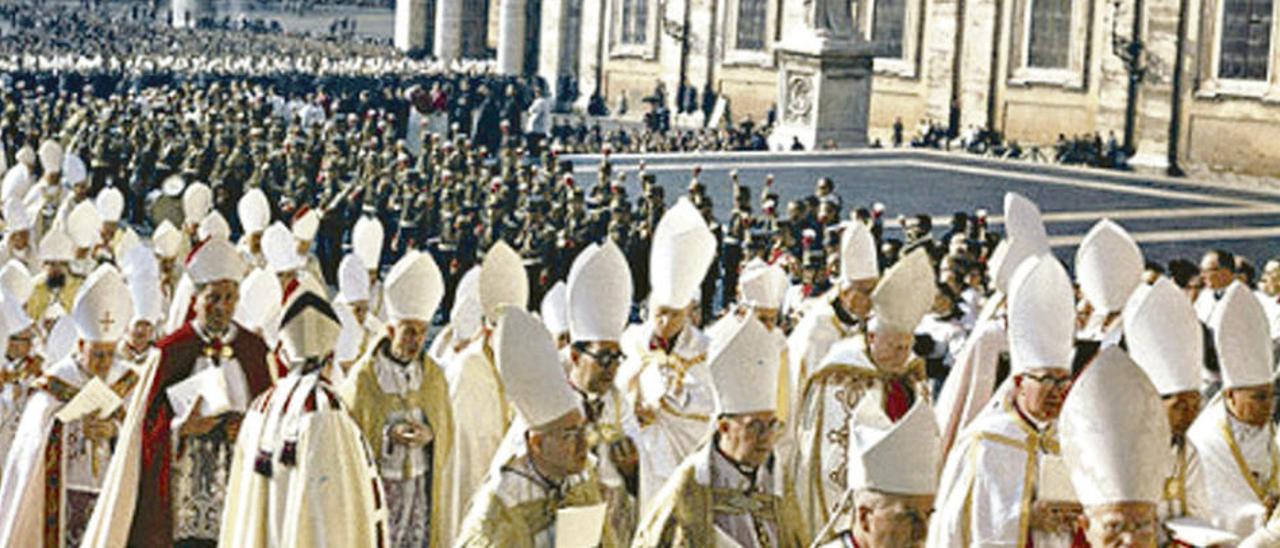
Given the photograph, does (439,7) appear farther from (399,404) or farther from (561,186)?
(399,404)

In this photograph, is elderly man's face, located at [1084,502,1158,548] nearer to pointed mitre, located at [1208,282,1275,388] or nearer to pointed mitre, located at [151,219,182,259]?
pointed mitre, located at [1208,282,1275,388]

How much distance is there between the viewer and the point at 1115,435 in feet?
19.7

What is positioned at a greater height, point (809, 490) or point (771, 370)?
point (771, 370)

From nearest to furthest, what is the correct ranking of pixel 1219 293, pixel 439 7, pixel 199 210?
pixel 1219 293 < pixel 199 210 < pixel 439 7

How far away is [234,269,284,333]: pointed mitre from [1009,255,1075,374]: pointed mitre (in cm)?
366

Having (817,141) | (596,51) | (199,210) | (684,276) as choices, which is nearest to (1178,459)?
(684,276)

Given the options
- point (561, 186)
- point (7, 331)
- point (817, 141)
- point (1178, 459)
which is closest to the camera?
point (1178, 459)

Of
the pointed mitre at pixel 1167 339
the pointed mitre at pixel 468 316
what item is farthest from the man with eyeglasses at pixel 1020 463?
the pointed mitre at pixel 468 316

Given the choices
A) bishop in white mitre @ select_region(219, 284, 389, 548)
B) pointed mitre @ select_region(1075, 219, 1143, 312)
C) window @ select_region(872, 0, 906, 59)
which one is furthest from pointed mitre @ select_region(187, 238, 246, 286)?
window @ select_region(872, 0, 906, 59)

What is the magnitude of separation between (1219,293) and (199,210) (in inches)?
323

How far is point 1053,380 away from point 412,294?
117 inches

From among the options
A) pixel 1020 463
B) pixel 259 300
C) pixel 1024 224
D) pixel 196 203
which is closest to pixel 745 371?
pixel 1020 463

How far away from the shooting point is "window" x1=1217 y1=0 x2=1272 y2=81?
3403cm

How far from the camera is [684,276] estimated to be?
33.2ft
